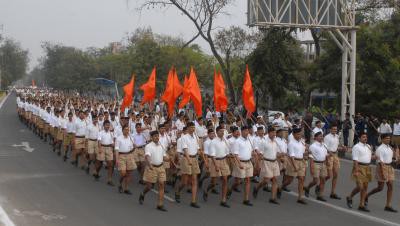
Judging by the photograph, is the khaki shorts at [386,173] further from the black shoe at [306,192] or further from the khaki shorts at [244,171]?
the khaki shorts at [244,171]

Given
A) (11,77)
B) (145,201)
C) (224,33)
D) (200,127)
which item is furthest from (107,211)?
(11,77)

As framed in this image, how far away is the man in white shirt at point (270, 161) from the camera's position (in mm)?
11938

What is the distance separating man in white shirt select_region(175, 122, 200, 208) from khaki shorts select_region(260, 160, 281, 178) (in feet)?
4.47

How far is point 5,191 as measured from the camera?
42.3ft

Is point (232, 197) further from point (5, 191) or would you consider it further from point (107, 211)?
point (5, 191)

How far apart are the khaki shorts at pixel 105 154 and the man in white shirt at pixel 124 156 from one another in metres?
1.15

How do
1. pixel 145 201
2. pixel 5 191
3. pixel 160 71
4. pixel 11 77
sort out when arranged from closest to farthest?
pixel 145 201, pixel 5 191, pixel 160 71, pixel 11 77

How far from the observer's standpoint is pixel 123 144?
12836 mm

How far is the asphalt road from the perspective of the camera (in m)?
10.2

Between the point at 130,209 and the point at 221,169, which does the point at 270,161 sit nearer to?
the point at 221,169

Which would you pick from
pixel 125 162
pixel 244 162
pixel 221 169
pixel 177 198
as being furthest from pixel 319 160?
pixel 125 162

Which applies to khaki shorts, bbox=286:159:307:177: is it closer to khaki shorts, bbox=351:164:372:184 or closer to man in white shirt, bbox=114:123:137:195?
khaki shorts, bbox=351:164:372:184

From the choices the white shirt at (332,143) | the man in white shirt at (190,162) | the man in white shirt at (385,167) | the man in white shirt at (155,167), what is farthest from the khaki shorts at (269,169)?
the man in white shirt at (155,167)

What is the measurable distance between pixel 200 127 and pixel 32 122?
1529 cm
